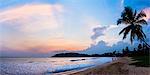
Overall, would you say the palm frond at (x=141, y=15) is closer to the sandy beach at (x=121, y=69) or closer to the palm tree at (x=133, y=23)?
the palm tree at (x=133, y=23)

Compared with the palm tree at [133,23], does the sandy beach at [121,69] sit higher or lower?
lower

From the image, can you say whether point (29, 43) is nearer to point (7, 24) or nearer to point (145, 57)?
point (7, 24)

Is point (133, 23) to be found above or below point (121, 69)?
above

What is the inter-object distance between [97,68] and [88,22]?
578mm

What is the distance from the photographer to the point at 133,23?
10.9 feet

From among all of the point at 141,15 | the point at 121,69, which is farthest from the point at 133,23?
the point at 121,69

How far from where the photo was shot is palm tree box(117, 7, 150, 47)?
3193 mm

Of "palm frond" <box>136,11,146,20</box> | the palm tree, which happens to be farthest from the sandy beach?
"palm frond" <box>136,11,146,20</box>

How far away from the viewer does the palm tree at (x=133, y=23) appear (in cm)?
319

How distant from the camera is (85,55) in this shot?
314 centimetres

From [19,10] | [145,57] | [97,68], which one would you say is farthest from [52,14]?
[145,57]

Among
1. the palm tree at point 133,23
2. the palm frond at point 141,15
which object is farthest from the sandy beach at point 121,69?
the palm frond at point 141,15

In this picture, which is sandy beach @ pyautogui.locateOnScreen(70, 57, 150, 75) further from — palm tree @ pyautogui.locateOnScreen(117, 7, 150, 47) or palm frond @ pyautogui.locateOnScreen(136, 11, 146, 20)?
palm frond @ pyautogui.locateOnScreen(136, 11, 146, 20)

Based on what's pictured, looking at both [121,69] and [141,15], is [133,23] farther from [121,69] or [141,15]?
[121,69]
